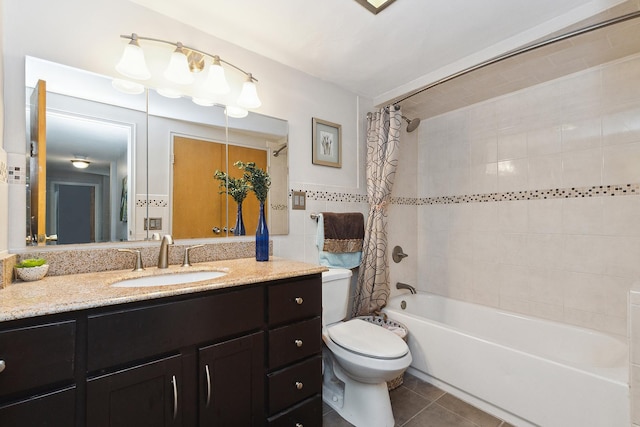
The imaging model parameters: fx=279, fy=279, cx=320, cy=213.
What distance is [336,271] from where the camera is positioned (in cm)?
182

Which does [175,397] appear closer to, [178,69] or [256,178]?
[256,178]

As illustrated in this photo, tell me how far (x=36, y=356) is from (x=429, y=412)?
1.85m

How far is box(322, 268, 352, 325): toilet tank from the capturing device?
1712 millimetres

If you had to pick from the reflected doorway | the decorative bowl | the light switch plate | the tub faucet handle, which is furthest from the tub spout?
the decorative bowl

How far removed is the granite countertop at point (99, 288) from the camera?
761 millimetres

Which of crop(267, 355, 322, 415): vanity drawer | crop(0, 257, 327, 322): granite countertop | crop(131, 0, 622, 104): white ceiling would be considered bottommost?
crop(267, 355, 322, 415): vanity drawer

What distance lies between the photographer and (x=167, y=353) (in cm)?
94

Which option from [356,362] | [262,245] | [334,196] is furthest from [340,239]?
[356,362]

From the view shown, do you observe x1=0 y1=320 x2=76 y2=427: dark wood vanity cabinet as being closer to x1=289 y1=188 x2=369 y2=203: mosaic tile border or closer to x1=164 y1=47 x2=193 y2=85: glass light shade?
x1=164 y1=47 x2=193 y2=85: glass light shade

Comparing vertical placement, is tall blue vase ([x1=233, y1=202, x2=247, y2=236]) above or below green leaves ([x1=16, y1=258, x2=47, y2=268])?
above

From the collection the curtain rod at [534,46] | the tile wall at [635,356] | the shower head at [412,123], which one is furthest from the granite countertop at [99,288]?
the shower head at [412,123]

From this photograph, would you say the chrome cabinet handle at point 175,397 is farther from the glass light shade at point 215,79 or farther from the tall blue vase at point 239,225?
the glass light shade at point 215,79

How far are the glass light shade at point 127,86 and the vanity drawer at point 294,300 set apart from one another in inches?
46.2

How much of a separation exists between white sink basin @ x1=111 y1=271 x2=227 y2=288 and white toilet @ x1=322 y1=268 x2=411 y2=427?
0.69 meters
